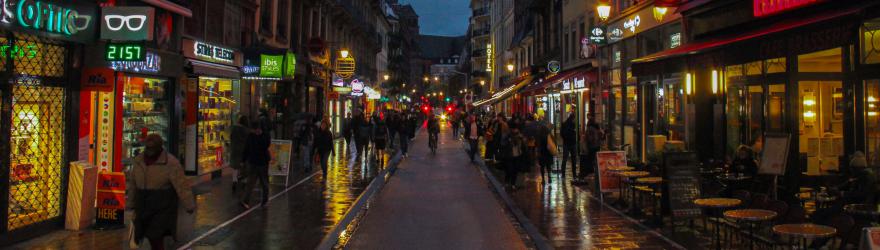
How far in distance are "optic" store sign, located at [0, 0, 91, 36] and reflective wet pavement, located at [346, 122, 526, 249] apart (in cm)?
466

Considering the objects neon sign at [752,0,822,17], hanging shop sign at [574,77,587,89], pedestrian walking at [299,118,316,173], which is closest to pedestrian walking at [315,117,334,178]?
pedestrian walking at [299,118,316,173]

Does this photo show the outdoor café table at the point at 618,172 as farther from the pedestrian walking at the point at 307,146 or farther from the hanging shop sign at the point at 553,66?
the hanging shop sign at the point at 553,66

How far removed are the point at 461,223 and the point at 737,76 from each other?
6.48 metres

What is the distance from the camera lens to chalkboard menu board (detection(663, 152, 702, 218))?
8.77 metres

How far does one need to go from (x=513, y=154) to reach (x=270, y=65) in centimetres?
737

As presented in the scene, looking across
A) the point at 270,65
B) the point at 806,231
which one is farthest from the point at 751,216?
the point at 270,65

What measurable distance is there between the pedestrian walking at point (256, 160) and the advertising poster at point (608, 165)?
5.89m

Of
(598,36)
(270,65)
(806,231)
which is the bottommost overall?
(806,231)

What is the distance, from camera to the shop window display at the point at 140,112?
12.3m

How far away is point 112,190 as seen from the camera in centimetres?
906

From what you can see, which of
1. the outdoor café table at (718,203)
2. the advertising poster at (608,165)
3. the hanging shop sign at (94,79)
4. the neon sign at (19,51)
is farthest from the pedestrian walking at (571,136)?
the neon sign at (19,51)

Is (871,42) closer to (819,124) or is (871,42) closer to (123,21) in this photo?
(819,124)

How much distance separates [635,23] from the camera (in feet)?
61.9

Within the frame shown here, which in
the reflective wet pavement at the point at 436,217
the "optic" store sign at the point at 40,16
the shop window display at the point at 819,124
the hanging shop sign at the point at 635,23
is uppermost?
the hanging shop sign at the point at 635,23
